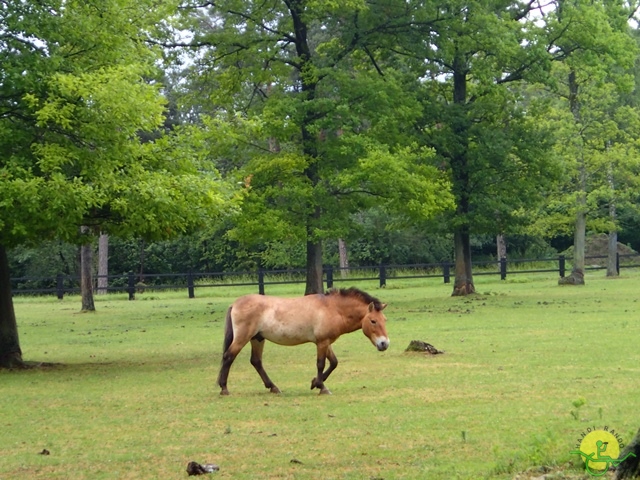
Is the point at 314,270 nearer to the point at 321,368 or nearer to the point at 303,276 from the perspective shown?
the point at 303,276

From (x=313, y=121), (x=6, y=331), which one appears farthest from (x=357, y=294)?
(x=313, y=121)

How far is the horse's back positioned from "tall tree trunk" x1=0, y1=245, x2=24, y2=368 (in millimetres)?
6640

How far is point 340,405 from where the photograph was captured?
39.8 ft

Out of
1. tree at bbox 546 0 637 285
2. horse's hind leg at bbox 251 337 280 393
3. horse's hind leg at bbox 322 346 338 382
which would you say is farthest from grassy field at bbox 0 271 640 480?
tree at bbox 546 0 637 285

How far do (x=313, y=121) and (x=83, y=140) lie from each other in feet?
48.4

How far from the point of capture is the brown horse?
13141mm

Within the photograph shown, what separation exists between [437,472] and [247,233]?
69.7 feet

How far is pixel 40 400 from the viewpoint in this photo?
45.3ft

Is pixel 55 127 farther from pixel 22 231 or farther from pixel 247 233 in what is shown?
pixel 247 233

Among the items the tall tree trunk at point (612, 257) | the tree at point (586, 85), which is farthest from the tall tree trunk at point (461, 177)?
the tall tree trunk at point (612, 257)

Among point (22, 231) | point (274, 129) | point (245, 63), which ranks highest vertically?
point (245, 63)

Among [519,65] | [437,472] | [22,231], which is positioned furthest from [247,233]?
[437,472]

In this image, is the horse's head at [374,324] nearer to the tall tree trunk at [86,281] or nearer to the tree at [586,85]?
the tree at [586,85]

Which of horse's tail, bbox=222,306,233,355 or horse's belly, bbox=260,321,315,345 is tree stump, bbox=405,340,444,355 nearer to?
horse's belly, bbox=260,321,315,345
